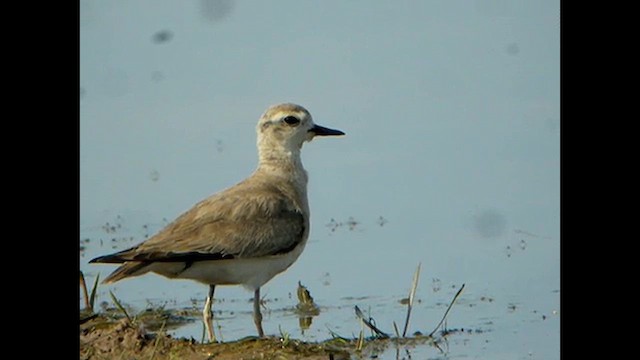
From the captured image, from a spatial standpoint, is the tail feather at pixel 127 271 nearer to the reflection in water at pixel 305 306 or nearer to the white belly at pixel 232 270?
the white belly at pixel 232 270

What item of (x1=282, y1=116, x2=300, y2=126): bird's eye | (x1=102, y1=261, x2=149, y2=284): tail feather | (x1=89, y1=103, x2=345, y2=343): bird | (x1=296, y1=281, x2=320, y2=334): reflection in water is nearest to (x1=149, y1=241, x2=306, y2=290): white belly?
(x1=89, y1=103, x2=345, y2=343): bird

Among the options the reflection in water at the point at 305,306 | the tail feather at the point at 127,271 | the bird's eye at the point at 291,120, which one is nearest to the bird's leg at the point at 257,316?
the reflection in water at the point at 305,306

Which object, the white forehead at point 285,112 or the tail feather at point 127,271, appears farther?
the white forehead at point 285,112

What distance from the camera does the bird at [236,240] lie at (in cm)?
883

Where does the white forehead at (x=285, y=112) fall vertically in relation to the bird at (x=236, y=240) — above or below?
above

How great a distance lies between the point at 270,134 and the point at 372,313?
1601mm

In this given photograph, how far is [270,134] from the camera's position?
33.7ft

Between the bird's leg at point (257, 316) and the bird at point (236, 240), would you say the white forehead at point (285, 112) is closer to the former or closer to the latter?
the bird at point (236, 240)

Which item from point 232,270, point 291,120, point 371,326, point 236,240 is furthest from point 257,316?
point 291,120

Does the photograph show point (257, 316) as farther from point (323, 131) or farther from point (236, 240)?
point (323, 131)

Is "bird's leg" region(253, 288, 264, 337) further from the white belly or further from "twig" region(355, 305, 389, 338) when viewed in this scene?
"twig" region(355, 305, 389, 338)
